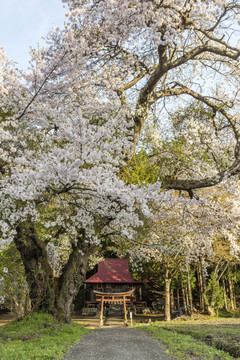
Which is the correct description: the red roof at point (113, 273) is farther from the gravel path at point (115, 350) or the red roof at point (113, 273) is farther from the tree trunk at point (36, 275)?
the gravel path at point (115, 350)

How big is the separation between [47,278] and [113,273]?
57.4 ft

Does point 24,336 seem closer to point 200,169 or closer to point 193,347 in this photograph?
point 193,347

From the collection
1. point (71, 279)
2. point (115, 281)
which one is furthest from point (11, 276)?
point (115, 281)

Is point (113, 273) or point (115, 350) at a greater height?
point (113, 273)

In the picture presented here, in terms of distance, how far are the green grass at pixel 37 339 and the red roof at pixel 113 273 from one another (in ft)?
54.9

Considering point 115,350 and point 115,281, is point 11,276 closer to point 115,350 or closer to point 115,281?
point 115,350

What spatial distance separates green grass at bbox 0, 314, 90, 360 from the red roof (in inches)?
658

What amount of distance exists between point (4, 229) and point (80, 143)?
2451 millimetres

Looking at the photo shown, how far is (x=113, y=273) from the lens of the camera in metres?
27.9

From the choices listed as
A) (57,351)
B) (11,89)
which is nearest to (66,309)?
(57,351)

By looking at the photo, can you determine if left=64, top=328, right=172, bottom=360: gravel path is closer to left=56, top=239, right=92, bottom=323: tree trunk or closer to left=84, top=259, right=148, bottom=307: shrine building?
left=56, top=239, right=92, bottom=323: tree trunk

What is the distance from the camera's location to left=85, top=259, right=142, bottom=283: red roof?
27.2 metres

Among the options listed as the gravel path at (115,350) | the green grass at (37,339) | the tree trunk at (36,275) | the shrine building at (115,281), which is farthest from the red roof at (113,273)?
the gravel path at (115,350)

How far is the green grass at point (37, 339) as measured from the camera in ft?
21.5
